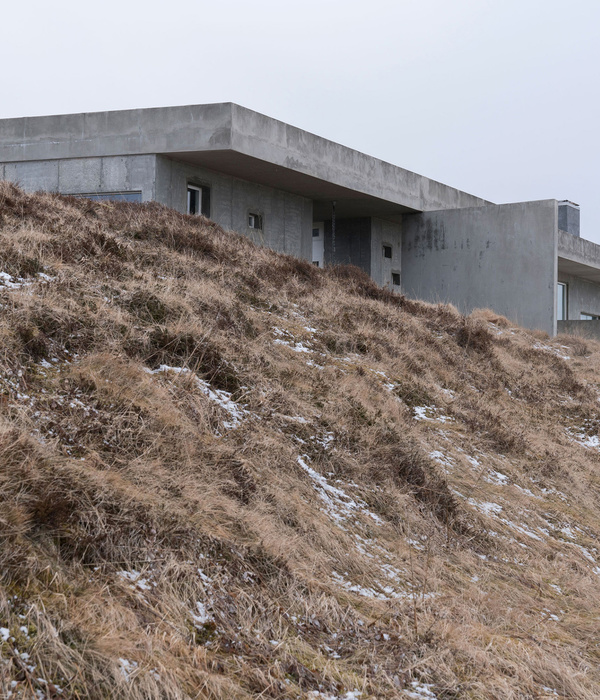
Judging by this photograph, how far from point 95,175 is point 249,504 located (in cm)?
1506

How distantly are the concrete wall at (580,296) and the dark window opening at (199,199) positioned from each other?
1901cm

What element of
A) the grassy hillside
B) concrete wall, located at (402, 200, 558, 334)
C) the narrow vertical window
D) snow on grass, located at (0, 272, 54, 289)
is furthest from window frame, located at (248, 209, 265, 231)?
the narrow vertical window

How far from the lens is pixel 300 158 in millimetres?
19797

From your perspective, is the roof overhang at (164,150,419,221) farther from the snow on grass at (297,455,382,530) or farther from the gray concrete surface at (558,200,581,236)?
the snow on grass at (297,455,382,530)

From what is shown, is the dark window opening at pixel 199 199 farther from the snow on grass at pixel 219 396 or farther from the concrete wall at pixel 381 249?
the snow on grass at pixel 219 396

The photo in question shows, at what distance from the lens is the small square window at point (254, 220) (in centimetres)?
2095

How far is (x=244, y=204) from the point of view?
20656 millimetres

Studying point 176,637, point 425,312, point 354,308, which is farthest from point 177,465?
point 425,312

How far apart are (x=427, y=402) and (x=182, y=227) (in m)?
5.75

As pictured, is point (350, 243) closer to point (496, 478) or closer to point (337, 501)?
point (496, 478)

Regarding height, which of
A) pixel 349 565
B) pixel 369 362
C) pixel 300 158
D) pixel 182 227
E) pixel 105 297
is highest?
pixel 300 158

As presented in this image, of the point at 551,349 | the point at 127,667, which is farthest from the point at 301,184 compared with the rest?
the point at 127,667

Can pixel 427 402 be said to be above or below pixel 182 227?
below

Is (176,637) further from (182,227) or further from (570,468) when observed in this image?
(182,227)
